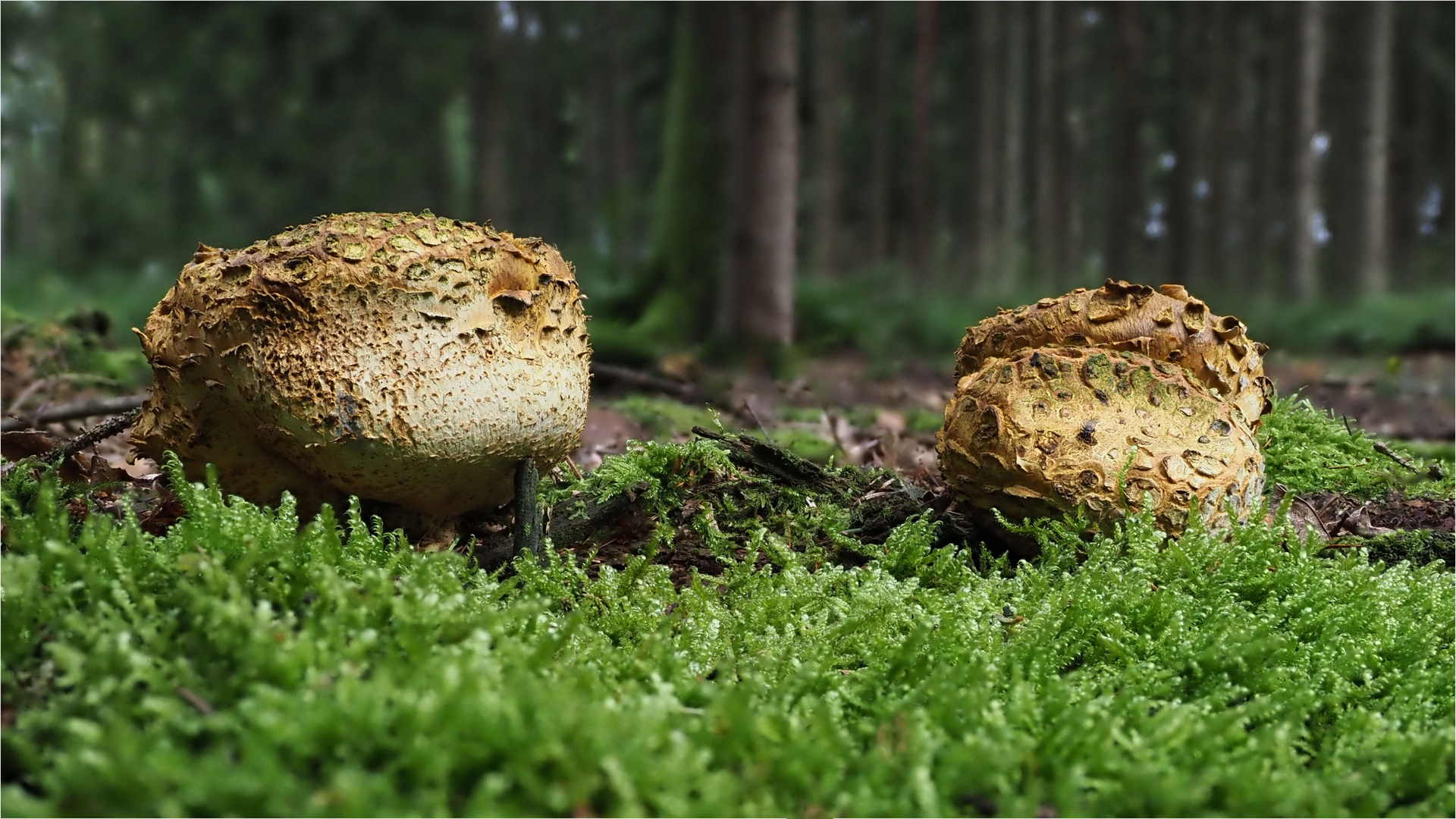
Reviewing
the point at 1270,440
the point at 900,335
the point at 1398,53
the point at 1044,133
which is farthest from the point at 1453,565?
the point at 1398,53

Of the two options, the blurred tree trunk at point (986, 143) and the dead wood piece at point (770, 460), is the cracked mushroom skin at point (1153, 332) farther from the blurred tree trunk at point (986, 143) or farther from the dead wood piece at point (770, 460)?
the blurred tree trunk at point (986, 143)

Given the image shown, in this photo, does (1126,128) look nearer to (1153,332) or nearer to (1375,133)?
(1375,133)

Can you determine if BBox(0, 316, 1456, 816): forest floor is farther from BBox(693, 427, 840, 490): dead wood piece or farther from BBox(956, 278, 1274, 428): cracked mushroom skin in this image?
BBox(956, 278, 1274, 428): cracked mushroom skin

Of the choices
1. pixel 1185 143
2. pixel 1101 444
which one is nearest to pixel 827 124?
pixel 1185 143

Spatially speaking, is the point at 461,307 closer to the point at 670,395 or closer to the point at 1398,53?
the point at 670,395

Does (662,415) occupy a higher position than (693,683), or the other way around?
(693,683)

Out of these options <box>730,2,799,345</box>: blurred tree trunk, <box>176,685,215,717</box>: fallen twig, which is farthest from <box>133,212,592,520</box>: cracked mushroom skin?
<box>730,2,799,345</box>: blurred tree trunk

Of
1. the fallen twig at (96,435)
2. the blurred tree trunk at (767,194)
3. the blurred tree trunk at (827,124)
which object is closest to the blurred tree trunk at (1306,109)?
the blurred tree trunk at (827,124)
